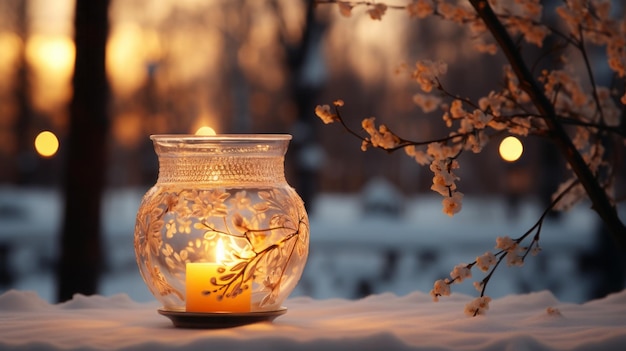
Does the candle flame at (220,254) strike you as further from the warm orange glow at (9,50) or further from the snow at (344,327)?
the warm orange glow at (9,50)

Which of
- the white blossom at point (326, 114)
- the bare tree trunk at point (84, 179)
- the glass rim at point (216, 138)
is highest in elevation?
the bare tree trunk at point (84, 179)

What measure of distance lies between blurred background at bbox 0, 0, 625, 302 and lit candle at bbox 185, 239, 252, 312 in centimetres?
119

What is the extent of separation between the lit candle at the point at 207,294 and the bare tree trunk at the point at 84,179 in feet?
7.14

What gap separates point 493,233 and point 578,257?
→ 7.13 ft

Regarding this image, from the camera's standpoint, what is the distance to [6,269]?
10.5m

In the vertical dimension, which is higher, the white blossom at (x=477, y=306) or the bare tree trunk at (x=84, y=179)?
the bare tree trunk at (x=84, y=179)

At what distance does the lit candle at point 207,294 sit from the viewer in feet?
6.32

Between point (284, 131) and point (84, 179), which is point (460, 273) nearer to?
point (84, 179)

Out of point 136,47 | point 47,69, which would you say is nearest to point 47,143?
point 136,47

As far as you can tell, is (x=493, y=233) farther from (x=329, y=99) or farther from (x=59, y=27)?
(x=329, y=99)

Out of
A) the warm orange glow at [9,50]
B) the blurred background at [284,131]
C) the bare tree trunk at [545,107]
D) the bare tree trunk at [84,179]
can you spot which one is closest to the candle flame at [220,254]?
the bare tree trunk at [545,107]

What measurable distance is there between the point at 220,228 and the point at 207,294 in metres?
0.14

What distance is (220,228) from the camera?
196 cm

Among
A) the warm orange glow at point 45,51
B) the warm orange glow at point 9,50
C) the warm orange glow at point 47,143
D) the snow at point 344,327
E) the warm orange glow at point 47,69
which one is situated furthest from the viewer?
the warm orange glow at point 9,50
